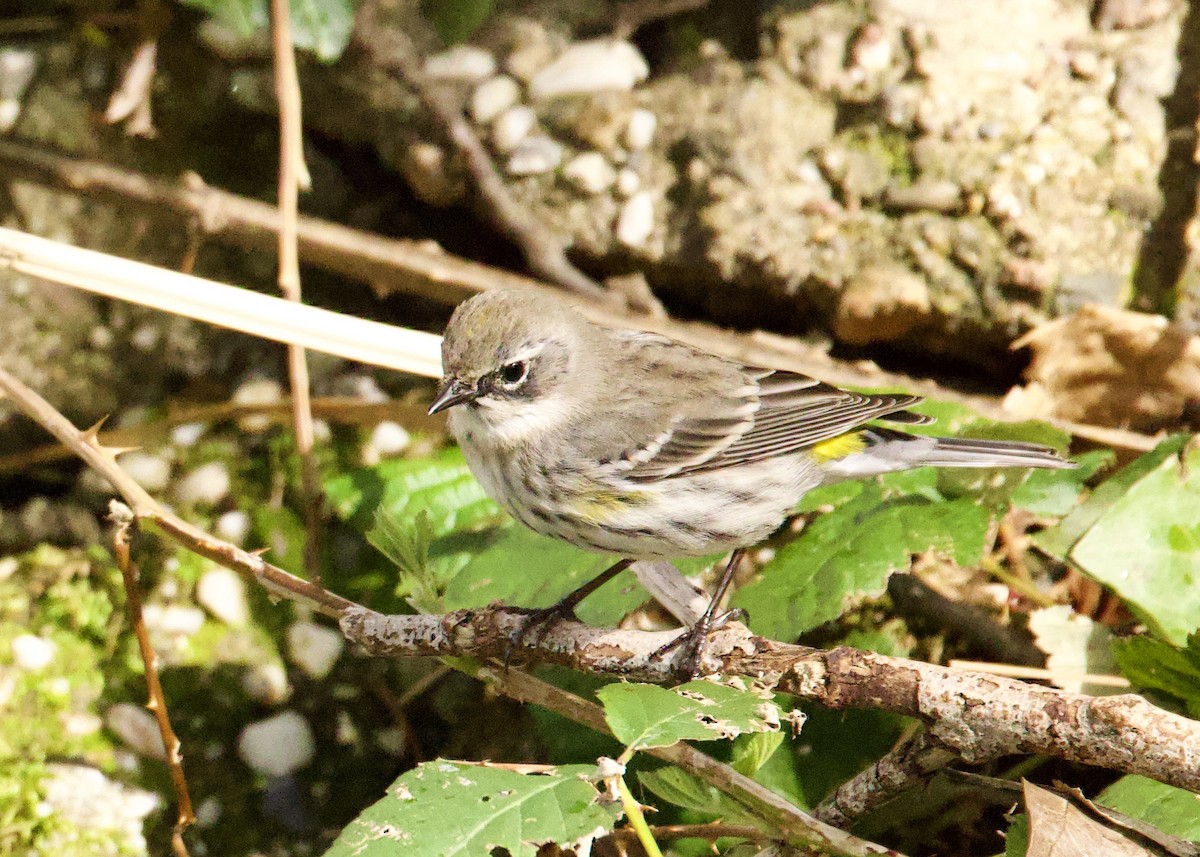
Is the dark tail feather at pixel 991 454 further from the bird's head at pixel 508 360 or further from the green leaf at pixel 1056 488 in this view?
the bird's head at pixel 508 360

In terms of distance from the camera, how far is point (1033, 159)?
11.8 ft

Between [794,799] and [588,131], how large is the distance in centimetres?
217

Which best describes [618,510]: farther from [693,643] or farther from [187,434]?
[187,434]

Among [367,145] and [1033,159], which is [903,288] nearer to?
[1033,159]

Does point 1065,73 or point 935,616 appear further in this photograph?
point 1065,73

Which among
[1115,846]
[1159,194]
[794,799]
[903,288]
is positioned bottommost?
[794,799]

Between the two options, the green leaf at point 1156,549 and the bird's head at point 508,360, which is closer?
the green leaf at point 1156,549

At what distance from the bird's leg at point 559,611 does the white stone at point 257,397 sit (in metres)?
1.25

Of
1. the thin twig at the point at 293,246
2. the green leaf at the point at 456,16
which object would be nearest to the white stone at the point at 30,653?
the thin twig at the point at 293,246

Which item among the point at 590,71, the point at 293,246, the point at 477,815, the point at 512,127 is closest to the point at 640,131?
the point at 590,71

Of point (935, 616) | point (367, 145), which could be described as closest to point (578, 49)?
point (367, 145)

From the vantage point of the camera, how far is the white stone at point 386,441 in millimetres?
3555

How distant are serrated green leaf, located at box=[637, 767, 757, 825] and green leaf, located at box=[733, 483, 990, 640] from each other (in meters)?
0.46

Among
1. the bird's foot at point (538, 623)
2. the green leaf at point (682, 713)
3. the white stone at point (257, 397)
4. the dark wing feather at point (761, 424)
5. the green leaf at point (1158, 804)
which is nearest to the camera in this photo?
the green leaf at point (682, 713)
